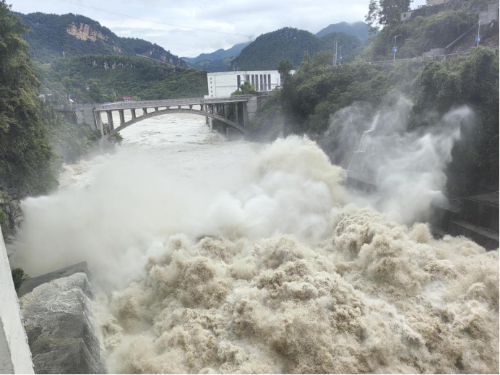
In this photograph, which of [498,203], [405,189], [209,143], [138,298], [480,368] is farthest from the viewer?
[209,143]

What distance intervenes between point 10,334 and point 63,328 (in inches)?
172

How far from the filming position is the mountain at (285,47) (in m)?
112

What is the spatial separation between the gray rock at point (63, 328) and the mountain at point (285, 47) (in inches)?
4280

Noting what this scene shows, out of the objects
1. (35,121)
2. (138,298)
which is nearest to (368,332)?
(138,298)

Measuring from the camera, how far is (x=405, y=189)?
58.6ft

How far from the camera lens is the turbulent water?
8.80 meters

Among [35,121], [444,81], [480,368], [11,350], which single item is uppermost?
[444,81]

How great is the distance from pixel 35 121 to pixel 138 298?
12.1m

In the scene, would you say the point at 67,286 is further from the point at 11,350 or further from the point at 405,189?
the point at 405,189

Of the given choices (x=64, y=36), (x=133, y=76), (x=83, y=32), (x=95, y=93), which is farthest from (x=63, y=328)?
(x=83, y=32)

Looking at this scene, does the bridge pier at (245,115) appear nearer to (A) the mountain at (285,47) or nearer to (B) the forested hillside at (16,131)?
(B) the forested hillside at (16,131)

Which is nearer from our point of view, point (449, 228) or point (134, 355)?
point (134, 355)

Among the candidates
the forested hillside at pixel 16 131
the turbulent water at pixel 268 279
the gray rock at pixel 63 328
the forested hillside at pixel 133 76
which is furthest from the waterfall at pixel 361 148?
the forested hillside at pixel 133 76

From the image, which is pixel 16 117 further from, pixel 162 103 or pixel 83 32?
pixel 83 32
